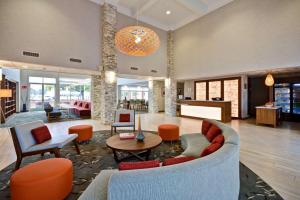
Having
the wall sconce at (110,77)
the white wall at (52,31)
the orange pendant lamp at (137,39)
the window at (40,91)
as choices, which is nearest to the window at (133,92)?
the window at (40,91)

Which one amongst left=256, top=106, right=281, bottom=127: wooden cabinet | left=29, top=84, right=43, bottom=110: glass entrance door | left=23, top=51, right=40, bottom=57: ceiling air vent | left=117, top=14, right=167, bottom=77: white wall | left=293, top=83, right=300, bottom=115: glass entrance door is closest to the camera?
left=23, top=51, right=40, bottom=57: ceiling air vent

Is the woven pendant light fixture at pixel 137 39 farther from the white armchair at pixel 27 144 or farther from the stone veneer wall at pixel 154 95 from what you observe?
the stone veneer wall at pixel 154 95

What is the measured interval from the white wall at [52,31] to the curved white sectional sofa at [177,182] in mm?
6399

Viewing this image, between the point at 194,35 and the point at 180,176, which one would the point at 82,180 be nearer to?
the point at 180,176

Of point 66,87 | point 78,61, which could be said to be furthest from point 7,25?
point 66,87

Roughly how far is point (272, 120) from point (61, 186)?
822 cm

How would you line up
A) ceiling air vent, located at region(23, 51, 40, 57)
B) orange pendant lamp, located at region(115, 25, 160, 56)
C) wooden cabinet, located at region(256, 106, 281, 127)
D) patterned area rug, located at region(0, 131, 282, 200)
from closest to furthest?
patterned area rug, located at region(0, 131, 282, 200)
orange pendant lamp, located at region(115, 25, 160, 56)
ceiling air vent, located at region(23, 51, 40, 57)
wooden cabinet, located at region(256, 106, 281, 127)

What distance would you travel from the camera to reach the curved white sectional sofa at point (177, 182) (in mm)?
1000

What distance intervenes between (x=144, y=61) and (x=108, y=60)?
2.63 m

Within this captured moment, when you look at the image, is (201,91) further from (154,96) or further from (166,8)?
(166,8)

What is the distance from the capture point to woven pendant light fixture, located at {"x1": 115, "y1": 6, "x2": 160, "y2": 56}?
11.4 ft

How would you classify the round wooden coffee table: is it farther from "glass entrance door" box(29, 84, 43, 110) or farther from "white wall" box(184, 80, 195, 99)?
"glass entrance door" box(29, 84, 43, 110)

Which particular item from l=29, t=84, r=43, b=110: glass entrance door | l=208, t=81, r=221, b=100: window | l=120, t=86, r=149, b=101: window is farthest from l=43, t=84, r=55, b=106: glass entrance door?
l=208, t=81, r=221, b=100: window

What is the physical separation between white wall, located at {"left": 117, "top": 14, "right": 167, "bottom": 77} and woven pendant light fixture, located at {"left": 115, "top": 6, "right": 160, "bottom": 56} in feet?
14.4
